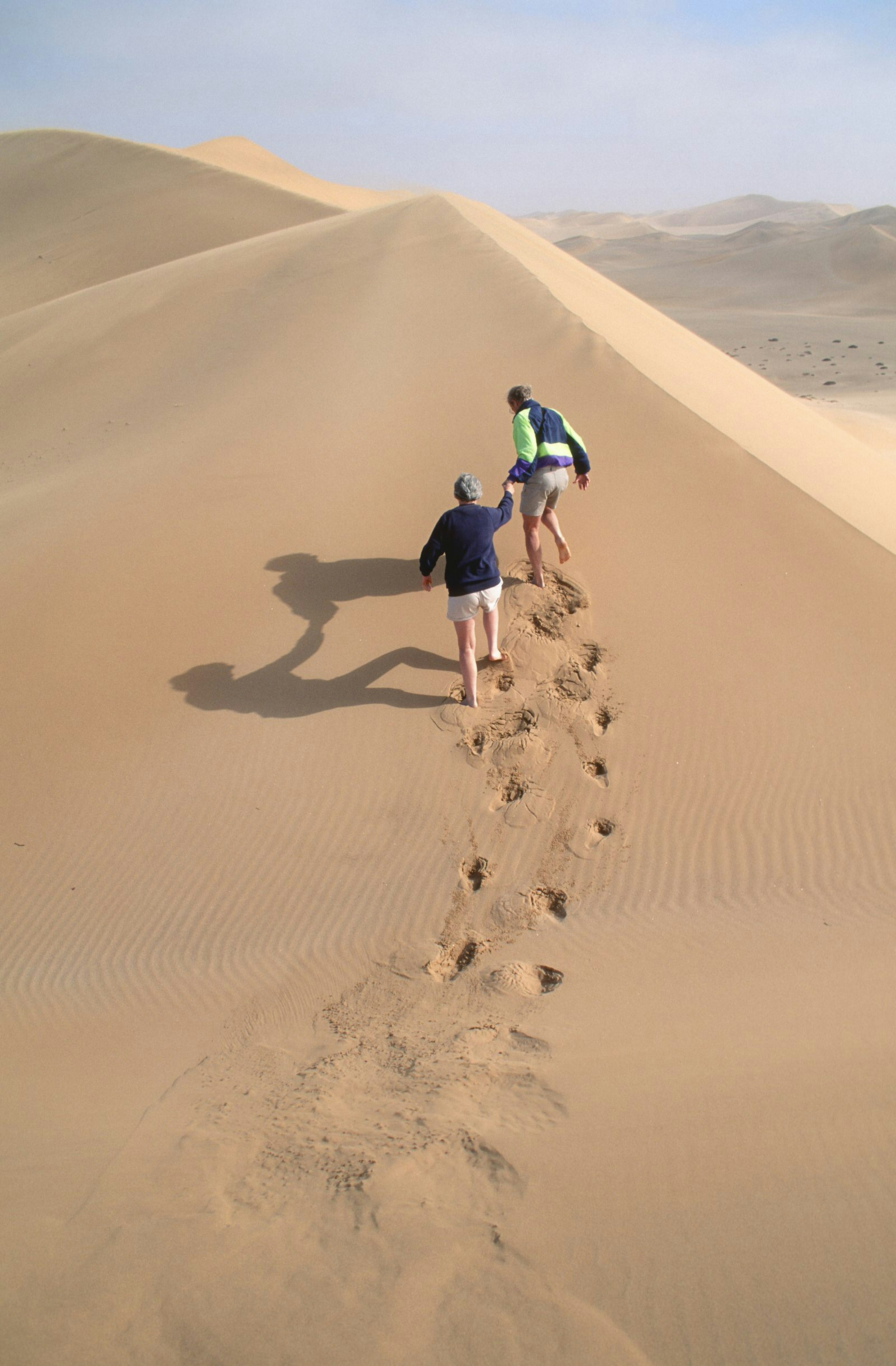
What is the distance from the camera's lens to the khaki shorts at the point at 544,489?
5.76 meters

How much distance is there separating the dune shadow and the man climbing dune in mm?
984

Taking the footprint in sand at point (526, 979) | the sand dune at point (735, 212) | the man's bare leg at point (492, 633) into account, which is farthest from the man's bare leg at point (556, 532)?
the sand dune at point (735, 212)

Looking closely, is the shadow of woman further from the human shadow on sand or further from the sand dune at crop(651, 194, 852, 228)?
the sand dune at crop(651, 194, 852, 228)

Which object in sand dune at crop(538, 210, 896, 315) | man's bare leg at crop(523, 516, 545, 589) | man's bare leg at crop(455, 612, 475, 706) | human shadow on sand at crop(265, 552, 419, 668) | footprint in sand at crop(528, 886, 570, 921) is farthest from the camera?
sand dune at crop(538, 210, 896, 315)

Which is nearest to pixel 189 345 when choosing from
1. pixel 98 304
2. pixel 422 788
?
pixel 98 304

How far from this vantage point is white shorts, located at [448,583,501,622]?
497 centimetres

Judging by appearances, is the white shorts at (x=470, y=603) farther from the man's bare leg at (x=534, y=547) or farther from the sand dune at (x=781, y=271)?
the sand dune at (x=781, y=271)

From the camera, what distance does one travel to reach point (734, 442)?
7074 millimetres

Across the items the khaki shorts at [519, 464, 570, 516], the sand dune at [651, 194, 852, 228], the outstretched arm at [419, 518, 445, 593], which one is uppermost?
the sand dune at [651, 194, 852, 228]

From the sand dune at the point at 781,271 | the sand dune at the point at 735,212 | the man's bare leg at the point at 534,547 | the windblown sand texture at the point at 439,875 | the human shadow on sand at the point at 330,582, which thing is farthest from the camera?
the sand dune at the point at 735,212

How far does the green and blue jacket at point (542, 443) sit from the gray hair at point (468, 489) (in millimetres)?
627

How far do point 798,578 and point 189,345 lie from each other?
829cm

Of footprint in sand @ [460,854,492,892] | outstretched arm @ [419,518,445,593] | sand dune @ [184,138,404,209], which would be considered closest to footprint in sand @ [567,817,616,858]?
footprint in sand @ [460,854,492,892]

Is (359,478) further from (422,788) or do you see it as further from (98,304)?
(98,304)
